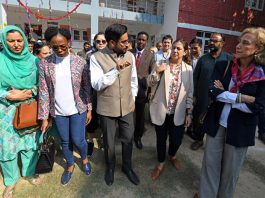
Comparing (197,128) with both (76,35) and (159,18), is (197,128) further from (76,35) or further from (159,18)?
(76,35)

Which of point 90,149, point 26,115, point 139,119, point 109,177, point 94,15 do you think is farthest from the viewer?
point 94,15

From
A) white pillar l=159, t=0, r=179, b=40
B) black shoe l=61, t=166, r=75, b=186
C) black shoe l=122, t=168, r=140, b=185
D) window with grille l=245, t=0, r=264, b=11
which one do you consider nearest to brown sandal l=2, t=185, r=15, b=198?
black shoe l=61, t=166, r=75, b=186

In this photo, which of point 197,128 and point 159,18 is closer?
point 197,128

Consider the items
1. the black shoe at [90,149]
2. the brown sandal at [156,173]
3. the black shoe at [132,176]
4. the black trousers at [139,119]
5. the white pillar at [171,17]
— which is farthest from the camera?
the white pillar at [171,17]

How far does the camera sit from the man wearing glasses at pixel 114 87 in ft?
7.32

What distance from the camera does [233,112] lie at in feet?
6.28

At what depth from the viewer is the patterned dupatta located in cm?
178

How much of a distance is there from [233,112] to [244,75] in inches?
13.7

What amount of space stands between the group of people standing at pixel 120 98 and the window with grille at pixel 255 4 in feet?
51.9

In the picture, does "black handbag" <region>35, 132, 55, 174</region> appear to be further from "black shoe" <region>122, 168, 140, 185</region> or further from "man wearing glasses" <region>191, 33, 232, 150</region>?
"man wearing glasses" <region>191, 33, 232, 150</region>

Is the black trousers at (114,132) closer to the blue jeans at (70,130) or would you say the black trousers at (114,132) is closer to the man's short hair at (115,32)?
A: the blue jeans at (70,130)

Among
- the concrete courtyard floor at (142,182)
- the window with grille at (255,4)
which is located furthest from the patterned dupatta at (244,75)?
the window with grille at (255,4)

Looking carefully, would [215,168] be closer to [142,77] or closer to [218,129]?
[218,129]

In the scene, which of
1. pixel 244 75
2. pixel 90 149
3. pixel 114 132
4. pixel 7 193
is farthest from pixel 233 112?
pixel 7 193
